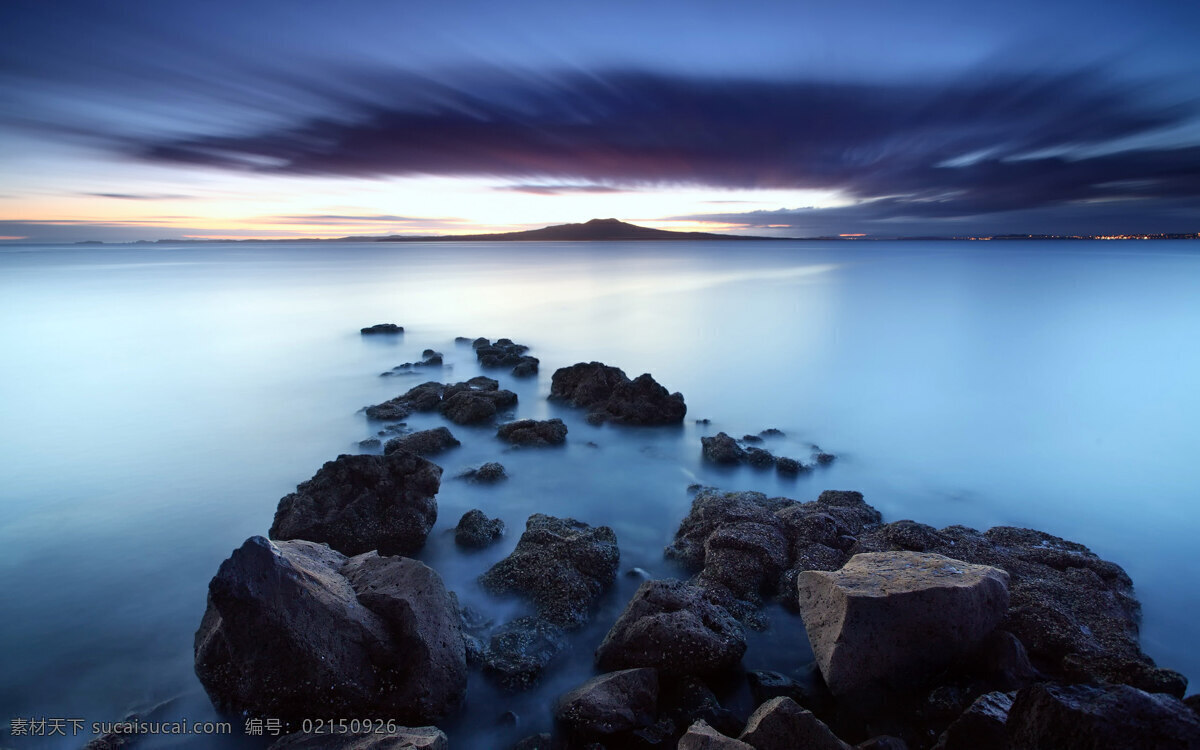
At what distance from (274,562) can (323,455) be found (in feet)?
21.5

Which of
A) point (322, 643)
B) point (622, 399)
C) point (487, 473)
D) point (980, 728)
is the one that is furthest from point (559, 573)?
point (622, 399)

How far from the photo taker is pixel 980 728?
10.9 feet

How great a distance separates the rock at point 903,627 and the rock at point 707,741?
1120 mm

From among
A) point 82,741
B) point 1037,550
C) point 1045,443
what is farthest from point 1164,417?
point 82,741

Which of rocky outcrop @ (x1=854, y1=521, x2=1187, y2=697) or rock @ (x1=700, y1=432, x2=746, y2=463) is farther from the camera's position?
rock @ (x1=700, y1=432, x2=746, y2=463)

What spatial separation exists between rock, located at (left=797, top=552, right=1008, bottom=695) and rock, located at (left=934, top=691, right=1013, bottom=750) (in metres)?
0.62

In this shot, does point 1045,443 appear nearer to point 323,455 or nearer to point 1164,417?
point 1164,417

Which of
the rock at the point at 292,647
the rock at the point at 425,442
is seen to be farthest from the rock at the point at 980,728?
the rock at the point at 425,442

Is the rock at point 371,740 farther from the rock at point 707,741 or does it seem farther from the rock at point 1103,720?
the rock at point 1103,720

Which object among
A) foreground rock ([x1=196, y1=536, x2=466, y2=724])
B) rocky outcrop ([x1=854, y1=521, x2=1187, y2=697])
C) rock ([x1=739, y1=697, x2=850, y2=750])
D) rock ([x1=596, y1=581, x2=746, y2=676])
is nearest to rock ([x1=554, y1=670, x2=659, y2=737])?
rock ([x1=596, y1=581, x2=746, y2=676])

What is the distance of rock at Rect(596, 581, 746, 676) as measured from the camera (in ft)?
14.6

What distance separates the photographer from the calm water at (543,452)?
5.56 m

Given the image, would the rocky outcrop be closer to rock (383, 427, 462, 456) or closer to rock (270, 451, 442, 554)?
rock (270, 451, 442, 554)

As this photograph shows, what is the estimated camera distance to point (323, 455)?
9.91 m
